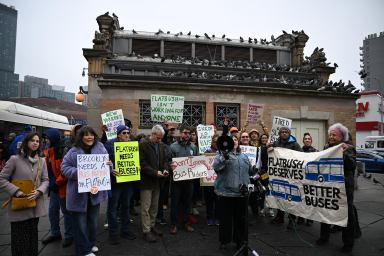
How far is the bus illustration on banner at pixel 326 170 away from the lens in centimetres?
481

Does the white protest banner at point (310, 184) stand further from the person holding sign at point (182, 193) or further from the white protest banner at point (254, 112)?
the white protest banner at point (254, 112)

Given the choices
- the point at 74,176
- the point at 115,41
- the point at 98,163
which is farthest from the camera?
the point at 115,41

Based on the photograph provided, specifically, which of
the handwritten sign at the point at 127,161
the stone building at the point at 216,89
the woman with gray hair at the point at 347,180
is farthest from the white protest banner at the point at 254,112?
the handwritten sign at the point at 127,161

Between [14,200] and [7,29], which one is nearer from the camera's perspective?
[14,200]

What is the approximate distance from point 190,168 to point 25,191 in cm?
305

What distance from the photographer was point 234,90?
12.0 metres

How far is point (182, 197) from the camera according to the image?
5.91 metres

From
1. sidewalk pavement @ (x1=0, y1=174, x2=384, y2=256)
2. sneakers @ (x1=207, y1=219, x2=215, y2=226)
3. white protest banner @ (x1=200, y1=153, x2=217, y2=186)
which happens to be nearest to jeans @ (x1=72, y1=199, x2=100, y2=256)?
sidewalk pavement @ (x1=0, y1=174, x2=384, y2=256)

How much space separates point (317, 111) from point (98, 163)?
1119 centimetres

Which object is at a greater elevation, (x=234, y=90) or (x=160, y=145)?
(x=234, y=90)

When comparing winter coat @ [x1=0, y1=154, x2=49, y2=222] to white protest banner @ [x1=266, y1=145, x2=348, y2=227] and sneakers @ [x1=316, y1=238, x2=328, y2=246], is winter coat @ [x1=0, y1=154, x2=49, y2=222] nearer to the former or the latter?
white protest banner @ [x1=266, y1=145, x2=348, y2=227]

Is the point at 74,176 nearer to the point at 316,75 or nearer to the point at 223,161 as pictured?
the point at 223,161

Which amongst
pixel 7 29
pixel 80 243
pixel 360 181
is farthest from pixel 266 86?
pixel 7 29

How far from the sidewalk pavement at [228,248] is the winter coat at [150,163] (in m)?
1.09
